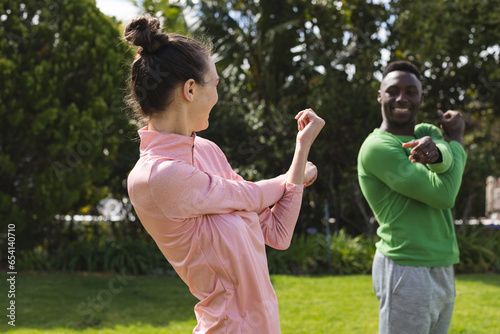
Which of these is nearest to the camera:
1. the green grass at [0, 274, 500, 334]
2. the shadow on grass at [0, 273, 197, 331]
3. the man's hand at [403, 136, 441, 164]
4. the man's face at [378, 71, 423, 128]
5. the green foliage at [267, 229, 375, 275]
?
the man's hand at [403, 136, 441, 164]

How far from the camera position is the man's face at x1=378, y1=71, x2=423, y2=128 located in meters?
2.64

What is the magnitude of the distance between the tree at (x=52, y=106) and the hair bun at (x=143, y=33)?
20.9 ft

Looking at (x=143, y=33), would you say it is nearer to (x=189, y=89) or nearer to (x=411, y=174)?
(x=189, y=89)

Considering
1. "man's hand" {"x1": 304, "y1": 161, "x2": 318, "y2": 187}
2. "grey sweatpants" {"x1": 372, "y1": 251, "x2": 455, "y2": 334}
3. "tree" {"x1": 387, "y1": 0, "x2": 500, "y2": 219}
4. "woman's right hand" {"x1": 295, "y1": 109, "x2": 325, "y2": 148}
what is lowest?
"grey sweatpants" {"x1": 372, "y1": 251, "x2": 455, "y2": 334}

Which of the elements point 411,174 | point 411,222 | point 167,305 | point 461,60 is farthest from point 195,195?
point 461,60

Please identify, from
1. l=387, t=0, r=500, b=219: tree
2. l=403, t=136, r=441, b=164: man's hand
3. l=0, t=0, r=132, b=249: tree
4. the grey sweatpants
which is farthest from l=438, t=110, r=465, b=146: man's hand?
l=387, t=0, r=500, b=219: tree

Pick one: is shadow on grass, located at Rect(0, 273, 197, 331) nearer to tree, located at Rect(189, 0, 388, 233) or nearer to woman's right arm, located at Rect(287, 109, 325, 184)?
tree, located at Rect(189, 0, 388, 233)

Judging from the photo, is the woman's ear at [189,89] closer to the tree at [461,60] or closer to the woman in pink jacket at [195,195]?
the woman in pink jacket at [195,195]

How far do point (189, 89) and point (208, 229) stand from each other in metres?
0.41

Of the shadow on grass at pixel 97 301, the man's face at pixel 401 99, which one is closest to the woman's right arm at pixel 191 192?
the man's face at pixel 401 99

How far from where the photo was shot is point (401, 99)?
2637 mm

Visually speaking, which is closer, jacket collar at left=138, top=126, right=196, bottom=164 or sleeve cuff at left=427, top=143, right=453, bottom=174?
jacket collar at left=138, top=126, right=196, bottom=164

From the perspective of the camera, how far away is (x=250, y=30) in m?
10.1

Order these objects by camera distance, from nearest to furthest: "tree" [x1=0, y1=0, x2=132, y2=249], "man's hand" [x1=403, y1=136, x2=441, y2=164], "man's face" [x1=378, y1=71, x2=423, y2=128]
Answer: "man's hand" [x1=403, y1=136, x2=441, y2=164] → "man's face" [x1=378, y1=71, x2=423, y2=128] → "tree" [x1=0, y1=0, x2=132, y2=249]
